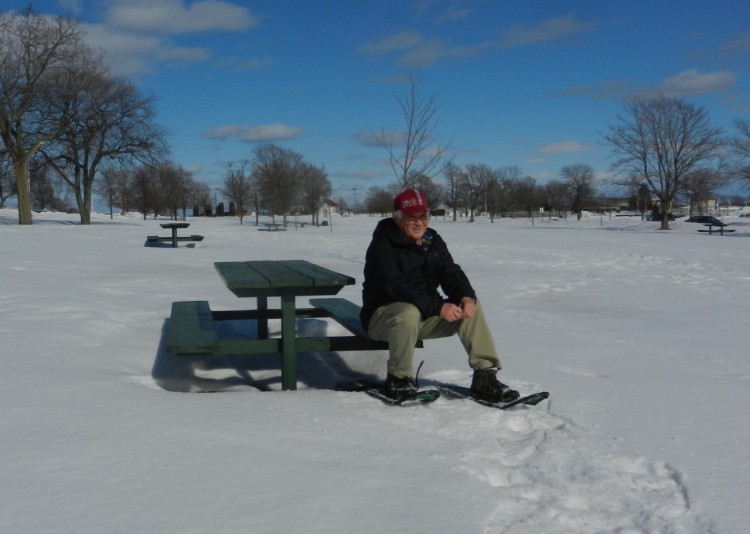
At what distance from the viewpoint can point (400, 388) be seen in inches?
152

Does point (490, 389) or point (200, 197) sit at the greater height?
point (200, 197)

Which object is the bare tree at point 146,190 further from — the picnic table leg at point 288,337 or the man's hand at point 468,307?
the man's hand at point 468,307

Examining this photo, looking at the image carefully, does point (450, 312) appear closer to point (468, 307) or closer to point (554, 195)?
point (468, 307)

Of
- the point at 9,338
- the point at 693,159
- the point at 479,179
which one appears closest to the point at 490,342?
the point at 9,338

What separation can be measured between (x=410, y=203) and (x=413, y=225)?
145 mm

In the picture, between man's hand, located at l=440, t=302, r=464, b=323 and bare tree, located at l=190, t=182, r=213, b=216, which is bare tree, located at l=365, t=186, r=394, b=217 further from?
man's hand, located at l=440, t=302, r=464, b=323

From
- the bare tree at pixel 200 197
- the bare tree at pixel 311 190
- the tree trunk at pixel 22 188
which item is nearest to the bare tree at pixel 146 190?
the bare tree at pixel 200 197

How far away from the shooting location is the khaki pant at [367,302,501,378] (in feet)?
12.6

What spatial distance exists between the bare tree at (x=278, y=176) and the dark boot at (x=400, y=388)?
45.8 meters

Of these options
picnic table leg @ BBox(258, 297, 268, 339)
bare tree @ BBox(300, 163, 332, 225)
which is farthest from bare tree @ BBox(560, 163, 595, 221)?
picnic table leg @ BBox(258, 297, 268, 339)

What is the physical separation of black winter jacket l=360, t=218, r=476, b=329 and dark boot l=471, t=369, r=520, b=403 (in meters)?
0.47

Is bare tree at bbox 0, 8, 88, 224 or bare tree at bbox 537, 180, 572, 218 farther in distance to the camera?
bare tree at bbox 537, 180, 572, 218

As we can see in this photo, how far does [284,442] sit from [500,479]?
1035 millimetres

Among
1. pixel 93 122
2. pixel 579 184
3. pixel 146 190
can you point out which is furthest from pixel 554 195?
pixel 93 122
